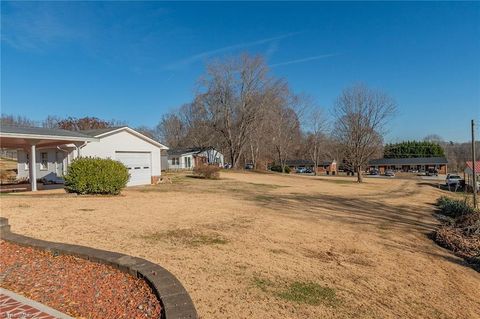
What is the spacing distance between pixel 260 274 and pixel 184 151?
50.1m

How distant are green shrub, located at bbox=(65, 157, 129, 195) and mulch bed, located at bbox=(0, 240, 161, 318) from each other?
9414 millimetres

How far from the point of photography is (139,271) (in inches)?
174

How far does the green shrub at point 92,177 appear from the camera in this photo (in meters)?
14.5

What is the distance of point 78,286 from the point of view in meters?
4.12

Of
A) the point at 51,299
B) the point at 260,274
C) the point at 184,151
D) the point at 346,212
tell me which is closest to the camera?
the point at 51,299

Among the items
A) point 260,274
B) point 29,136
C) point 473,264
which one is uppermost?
point 29,136

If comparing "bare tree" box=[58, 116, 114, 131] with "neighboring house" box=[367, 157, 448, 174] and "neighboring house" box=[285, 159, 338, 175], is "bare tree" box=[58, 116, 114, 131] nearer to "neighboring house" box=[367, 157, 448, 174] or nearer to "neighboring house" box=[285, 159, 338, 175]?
"neighboring house" box=[285, 159, 338, 175]

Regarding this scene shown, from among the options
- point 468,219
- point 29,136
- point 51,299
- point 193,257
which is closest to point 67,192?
point 29,136

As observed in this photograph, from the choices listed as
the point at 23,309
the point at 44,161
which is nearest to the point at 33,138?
the point at 44,161

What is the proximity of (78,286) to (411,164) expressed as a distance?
8913 centimetres

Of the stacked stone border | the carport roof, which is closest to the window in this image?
the carport roof

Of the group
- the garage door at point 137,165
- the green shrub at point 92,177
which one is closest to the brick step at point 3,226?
the green shrub at point 92,177

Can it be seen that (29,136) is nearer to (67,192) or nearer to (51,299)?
(67,192)

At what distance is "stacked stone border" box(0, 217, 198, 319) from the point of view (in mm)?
3445
